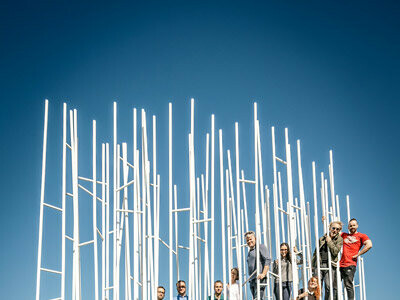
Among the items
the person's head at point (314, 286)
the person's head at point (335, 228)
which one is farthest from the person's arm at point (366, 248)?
the person's head at point (314, 286)

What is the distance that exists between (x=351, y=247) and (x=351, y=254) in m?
0.10

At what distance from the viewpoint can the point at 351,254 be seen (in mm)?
9227

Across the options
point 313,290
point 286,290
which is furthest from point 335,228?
point 286,290

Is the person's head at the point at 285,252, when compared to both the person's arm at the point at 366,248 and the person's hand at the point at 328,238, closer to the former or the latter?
the person's hand at the point at 328,238

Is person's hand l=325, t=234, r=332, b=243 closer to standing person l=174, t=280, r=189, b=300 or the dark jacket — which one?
the dark jacket

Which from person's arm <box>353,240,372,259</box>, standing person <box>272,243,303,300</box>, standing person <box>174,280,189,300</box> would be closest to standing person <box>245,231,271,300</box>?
standing person <box>272,243,303,300</box>

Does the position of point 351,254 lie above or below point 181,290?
above

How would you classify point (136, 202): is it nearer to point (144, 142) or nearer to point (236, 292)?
point (144, 142)

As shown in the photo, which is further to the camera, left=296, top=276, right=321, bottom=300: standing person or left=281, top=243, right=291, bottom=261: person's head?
left=281, top=243, right=291, bottom=261: person's head

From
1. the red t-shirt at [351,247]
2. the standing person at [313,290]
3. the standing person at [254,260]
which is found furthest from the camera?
the red t-shirt at [351,247]

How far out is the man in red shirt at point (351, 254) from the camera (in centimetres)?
917

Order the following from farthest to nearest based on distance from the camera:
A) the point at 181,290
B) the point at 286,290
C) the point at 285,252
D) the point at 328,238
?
the point at 181,290 → the point at 285,252 → the point at 286,290 → the point at 328,238

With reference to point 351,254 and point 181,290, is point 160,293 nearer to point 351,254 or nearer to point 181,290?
point 181,290

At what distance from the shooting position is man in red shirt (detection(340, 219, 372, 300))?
917 cm
